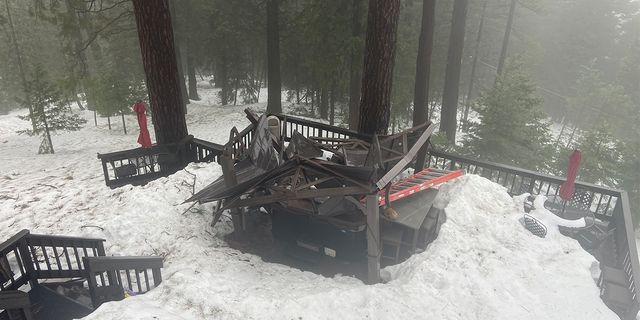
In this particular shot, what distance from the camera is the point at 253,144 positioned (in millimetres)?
5344

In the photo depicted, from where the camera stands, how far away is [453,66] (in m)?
15.7

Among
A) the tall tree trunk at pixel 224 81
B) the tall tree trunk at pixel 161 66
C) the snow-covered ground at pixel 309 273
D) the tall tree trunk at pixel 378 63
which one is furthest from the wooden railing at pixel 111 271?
the tall tree trunk at pixel 224 81

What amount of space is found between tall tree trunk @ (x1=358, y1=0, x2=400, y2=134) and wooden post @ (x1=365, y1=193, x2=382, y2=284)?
3.66 m

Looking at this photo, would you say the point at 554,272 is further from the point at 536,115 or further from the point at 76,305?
the point at 536,115

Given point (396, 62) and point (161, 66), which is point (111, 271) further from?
point (396, 62)

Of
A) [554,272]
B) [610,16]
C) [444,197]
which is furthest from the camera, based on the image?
[610,16]

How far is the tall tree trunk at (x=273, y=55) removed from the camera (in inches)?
653

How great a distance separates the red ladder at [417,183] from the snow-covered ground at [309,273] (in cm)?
41

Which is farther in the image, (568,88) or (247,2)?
(568,88)

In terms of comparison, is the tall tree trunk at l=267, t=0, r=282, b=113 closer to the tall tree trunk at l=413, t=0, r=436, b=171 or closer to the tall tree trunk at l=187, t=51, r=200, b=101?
the tall tree trunk at l=187, t=51, r=200, b=101

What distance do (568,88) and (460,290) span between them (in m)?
37.4

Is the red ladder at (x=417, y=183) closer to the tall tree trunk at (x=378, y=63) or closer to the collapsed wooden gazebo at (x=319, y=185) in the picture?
the collapsed wooden gazebo at (x=319, y=185)

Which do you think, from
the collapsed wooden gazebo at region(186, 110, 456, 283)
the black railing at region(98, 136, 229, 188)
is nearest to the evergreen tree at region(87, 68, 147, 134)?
the black railing at region(98, 136, 229, 188)

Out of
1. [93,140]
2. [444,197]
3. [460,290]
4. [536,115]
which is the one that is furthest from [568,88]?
[93,140]
